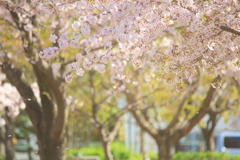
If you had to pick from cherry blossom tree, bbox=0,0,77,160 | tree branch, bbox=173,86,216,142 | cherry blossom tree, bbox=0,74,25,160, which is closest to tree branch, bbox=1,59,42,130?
cherry blossom tree, bbox=0,0,77,160

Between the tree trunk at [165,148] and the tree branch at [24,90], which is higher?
the tree branch at [24,90]

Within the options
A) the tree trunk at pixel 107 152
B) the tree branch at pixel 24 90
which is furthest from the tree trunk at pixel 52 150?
the tree trunk at pixel 107 152

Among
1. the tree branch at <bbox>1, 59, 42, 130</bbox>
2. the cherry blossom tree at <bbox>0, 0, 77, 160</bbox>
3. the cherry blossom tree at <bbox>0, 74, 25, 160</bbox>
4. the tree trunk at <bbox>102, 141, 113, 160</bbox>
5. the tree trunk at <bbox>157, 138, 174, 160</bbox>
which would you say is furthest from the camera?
the cherry blossom tree at <bbox>0, 74, 25, 160</bbox>

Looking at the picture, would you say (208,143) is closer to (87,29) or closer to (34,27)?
(34,27)

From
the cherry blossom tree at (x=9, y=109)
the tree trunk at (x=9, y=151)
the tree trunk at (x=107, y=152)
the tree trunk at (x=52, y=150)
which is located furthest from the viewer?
the tree trunk at (x=9, y=151)

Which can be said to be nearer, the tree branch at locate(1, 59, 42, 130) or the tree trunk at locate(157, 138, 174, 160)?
the tree branch at locate(1, 59, 42, 130)

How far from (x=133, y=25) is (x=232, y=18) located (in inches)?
51.8

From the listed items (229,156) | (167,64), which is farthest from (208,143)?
(167,64)

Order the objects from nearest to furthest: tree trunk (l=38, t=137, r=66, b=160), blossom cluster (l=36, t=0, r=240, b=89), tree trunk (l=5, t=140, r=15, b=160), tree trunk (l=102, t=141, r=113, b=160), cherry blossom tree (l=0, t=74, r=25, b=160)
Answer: blossom cluster (l=36, t=0, r=240, b=89) < tree trunk (l=38, t=137, r=66, b=160) < tree trunk (l=102, t=141, r=113, b=160) < cherry blossom tree (l=0, t=74, r=25, b=160) < tree trunk (l=5, t=140, r=15, b=160)

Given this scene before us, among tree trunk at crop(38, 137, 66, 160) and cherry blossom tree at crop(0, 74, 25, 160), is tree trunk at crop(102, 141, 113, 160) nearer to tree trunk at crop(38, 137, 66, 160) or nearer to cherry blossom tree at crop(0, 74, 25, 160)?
cherry blossom tree at crop(0, 74, 25, 160)

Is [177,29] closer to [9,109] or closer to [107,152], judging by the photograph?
[107,152]

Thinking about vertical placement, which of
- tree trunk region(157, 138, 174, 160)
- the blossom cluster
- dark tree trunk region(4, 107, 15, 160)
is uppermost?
the blossom cluster

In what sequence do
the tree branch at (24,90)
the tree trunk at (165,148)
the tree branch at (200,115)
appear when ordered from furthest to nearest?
the tree trunk at (165,148) → the tree branch at (200,115) → the tree branch at (24,90)

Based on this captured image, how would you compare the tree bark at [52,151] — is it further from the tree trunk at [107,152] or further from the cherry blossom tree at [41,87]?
the tree trunk at [107,152]
